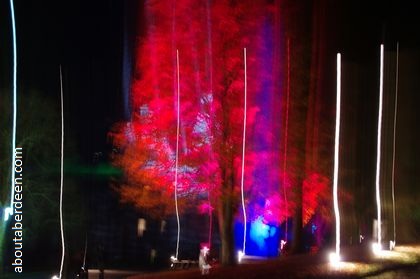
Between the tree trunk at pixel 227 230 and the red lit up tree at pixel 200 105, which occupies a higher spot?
the red lit up tree at pixel 200 105

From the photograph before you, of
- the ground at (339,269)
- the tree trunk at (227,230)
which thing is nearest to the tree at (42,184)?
the tree trunk at (227,230)

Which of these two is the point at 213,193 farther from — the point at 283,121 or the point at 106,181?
the point at 106,181

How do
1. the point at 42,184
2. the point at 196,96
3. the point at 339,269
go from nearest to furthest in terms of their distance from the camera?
the point at 339,269
the point at 196,96
the point at 42,184

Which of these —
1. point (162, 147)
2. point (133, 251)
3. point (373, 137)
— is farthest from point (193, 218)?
point (162, 147)

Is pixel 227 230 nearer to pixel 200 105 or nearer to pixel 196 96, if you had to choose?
pixel 200 105

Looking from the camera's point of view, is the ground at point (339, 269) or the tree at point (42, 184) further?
the tree at point (42, 184)

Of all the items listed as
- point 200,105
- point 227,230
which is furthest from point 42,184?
point 200,105

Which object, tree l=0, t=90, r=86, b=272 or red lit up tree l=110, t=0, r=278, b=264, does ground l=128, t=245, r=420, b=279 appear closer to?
red lit up tree l=110, t=0, r=278, b=264

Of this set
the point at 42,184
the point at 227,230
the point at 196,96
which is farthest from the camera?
the point at 42,184

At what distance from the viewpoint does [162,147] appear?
65.2 feet

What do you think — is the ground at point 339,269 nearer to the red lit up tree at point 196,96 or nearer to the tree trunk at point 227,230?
the tree trunk at point 227,230

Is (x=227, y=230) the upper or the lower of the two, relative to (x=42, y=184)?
lower

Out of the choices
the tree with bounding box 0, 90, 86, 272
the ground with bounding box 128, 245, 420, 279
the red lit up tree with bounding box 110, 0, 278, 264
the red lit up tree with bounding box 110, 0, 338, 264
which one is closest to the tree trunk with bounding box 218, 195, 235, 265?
the red lit up tree with bounding box 110, 0, 338, 264

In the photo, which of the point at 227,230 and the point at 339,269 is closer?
the point at 339,269
